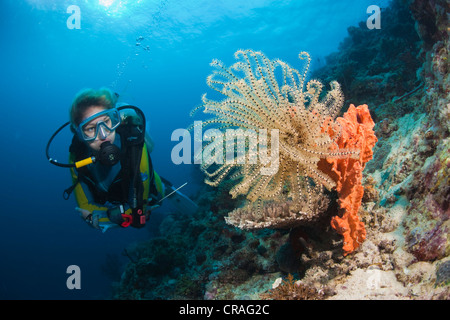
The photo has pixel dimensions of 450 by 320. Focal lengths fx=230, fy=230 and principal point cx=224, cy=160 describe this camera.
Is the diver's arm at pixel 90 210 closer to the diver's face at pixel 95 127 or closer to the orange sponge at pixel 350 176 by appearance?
the diver's face at pixel 95 127

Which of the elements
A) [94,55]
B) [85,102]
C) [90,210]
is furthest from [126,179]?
[94,55]

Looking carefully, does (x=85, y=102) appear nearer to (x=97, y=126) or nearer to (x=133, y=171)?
(x=97, y=126)

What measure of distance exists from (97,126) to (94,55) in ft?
199

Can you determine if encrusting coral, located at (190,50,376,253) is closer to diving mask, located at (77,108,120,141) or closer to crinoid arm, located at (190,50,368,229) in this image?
crinoid arm, located at (190,50,368,229)

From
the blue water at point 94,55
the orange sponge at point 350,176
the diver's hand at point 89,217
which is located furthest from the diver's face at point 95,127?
the orange sponge at point 350,176

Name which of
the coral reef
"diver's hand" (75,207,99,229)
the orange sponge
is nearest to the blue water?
"diver's hand" (75,207,99,229)

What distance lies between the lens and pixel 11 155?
10262 cm

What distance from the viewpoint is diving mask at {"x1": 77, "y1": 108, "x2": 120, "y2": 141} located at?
4.47 meters

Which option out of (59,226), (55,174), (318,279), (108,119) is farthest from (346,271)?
(55,174)

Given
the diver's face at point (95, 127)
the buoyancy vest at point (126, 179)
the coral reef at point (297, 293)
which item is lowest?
the coral reef at point (297, 293)

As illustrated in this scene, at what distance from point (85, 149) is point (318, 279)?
502cm

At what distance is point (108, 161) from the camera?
4422mm

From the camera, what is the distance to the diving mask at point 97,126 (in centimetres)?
447

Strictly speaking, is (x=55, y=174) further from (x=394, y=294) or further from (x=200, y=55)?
(x=394, y=294)
